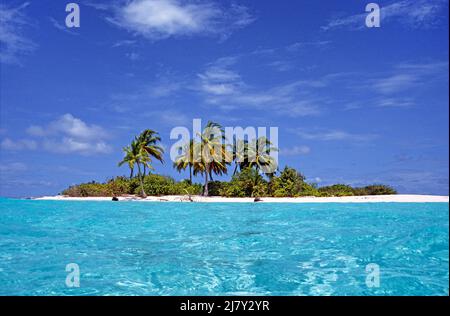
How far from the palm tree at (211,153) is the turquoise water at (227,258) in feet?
→ 85.0

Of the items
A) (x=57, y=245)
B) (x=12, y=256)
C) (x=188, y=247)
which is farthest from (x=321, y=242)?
(x=12, y=256)

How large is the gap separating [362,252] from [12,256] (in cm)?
917

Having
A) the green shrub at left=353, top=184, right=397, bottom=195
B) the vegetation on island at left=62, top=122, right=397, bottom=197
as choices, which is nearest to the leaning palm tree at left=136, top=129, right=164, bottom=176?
the vegetation on island at left=62, top=122, right=397, bottom=197

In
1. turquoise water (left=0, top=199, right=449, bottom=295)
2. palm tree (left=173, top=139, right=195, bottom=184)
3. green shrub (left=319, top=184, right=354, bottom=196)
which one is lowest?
turquoise water (left=0, top=199, right=449, bottom=295)

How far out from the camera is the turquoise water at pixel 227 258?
6618 mm

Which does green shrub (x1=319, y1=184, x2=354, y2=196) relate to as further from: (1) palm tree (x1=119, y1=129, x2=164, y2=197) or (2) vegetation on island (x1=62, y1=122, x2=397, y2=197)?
(1) palm tree (x1=119, y1=129, x2=164, y2=197)

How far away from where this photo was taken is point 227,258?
8672 mm

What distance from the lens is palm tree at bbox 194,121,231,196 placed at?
40531 mm

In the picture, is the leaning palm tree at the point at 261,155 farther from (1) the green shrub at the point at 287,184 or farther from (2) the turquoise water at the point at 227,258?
(2) the turquoise water at the point at 227,258

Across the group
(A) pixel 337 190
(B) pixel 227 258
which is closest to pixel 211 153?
(A) pixel 337 190

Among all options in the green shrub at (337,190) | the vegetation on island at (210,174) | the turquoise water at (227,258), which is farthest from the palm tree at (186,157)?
the turquoise water at (227,258)

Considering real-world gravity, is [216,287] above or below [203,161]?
below
